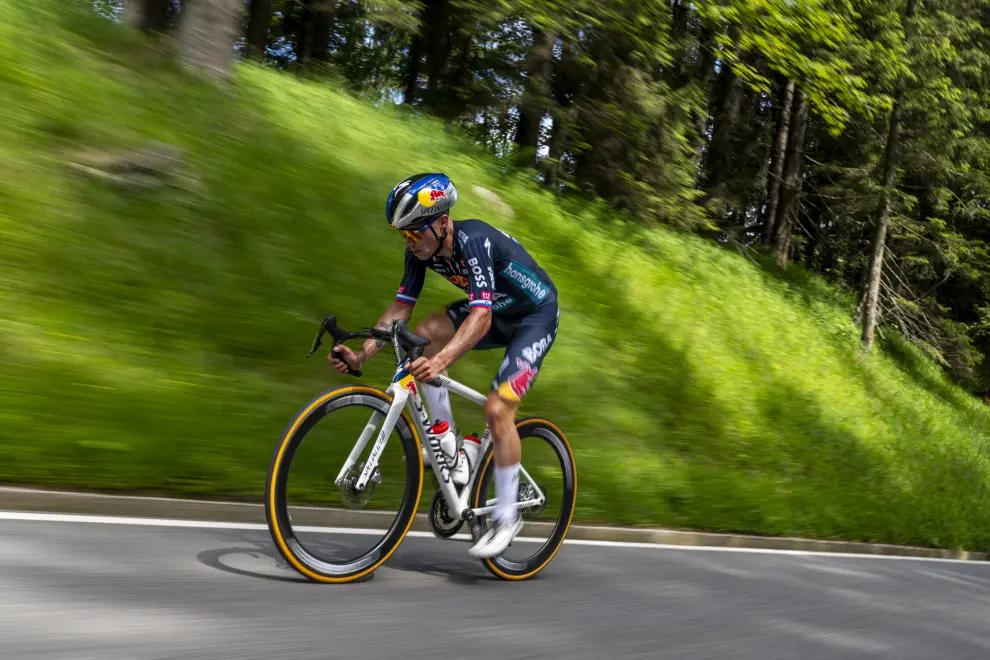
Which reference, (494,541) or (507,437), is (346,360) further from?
(494,541)

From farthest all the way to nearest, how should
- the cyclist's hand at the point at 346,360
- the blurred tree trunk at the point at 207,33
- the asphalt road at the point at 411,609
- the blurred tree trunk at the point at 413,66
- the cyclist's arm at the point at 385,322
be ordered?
the blurred tree trunk at the point at 413,66 < the blurred tree trunk at the point at 207,33 < the cyclist's arm at the point at 385,322 < the cyclist's hand at the point at 346,360 < the asphalt road at the point at 411,609

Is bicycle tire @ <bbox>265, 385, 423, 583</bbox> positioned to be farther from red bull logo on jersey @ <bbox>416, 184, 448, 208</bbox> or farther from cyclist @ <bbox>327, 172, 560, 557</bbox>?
red bull logo on jersey @ <bbox>416, 184, 448, 208</bbox>

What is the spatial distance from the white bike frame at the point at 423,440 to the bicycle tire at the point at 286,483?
57mm

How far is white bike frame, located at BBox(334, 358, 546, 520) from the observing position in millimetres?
4832

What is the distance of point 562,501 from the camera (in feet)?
19.9

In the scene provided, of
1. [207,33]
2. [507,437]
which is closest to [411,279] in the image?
[507,437]

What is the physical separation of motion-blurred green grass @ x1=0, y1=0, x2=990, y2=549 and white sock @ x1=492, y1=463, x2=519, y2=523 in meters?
0.60

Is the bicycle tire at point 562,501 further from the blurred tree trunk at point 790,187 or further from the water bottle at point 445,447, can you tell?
the blurred tree trunk at point 790,187

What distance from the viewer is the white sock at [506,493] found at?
17.6 feet

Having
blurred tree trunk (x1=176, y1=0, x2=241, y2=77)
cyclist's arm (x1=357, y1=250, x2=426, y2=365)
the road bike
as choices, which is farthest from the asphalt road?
blurred tree trunk (x1=176, y1=0, x2=241, y2=77)

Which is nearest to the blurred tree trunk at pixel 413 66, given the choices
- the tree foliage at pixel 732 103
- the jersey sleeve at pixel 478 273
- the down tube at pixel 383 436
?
the tree foliage at pixel 732 103

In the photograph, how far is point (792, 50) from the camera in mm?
17094

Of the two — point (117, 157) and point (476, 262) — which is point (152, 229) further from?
point (476, 262)

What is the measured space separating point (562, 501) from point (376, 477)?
5.40ft
